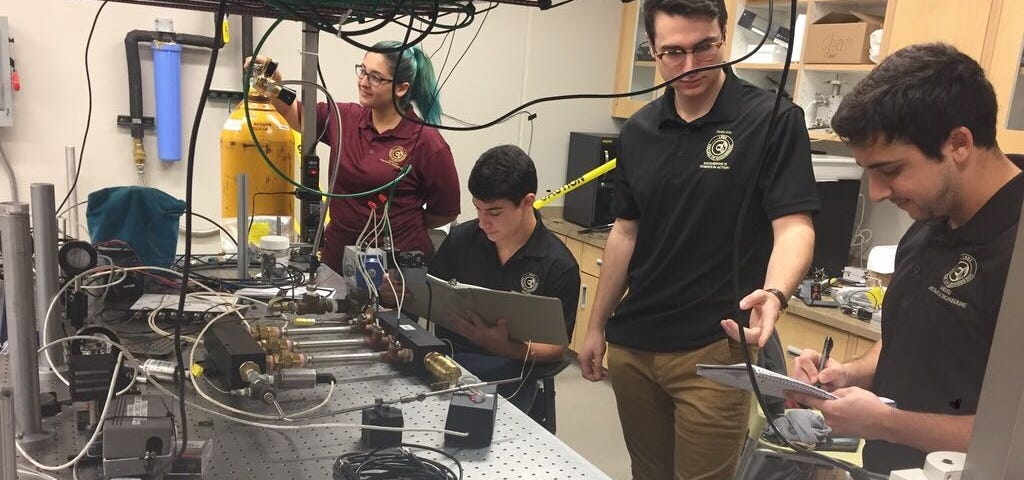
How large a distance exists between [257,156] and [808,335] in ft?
6.16

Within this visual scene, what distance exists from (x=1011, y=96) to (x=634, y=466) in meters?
1.65

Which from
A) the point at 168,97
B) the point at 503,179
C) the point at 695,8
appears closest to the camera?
the point at 695,8

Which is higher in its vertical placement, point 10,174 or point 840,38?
point 840,38

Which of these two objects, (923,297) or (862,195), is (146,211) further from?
(862,195)

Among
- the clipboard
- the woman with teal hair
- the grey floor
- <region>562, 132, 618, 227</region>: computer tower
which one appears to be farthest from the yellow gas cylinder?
<region>562, 132, 618, 227</region>: computer tower

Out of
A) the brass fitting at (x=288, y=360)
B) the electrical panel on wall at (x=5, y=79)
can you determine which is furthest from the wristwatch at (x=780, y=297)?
the electrical panel on wall at (x=5, y=79)

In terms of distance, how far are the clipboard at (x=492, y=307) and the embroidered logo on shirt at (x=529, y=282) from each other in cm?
30

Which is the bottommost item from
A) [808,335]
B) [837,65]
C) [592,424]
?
[592,424]

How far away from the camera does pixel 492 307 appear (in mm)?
1540

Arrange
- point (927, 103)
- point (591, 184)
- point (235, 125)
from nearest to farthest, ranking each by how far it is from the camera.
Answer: point (927, 103), point (235, 125), point (591, 184)

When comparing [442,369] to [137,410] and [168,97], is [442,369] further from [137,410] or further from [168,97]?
[168,97]

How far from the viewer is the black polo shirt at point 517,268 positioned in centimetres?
187

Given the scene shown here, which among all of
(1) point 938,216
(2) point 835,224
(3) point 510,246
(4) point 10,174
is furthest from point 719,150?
(4) point 10,174

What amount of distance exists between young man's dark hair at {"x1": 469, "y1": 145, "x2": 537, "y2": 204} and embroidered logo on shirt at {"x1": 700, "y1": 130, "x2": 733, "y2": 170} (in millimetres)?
482
